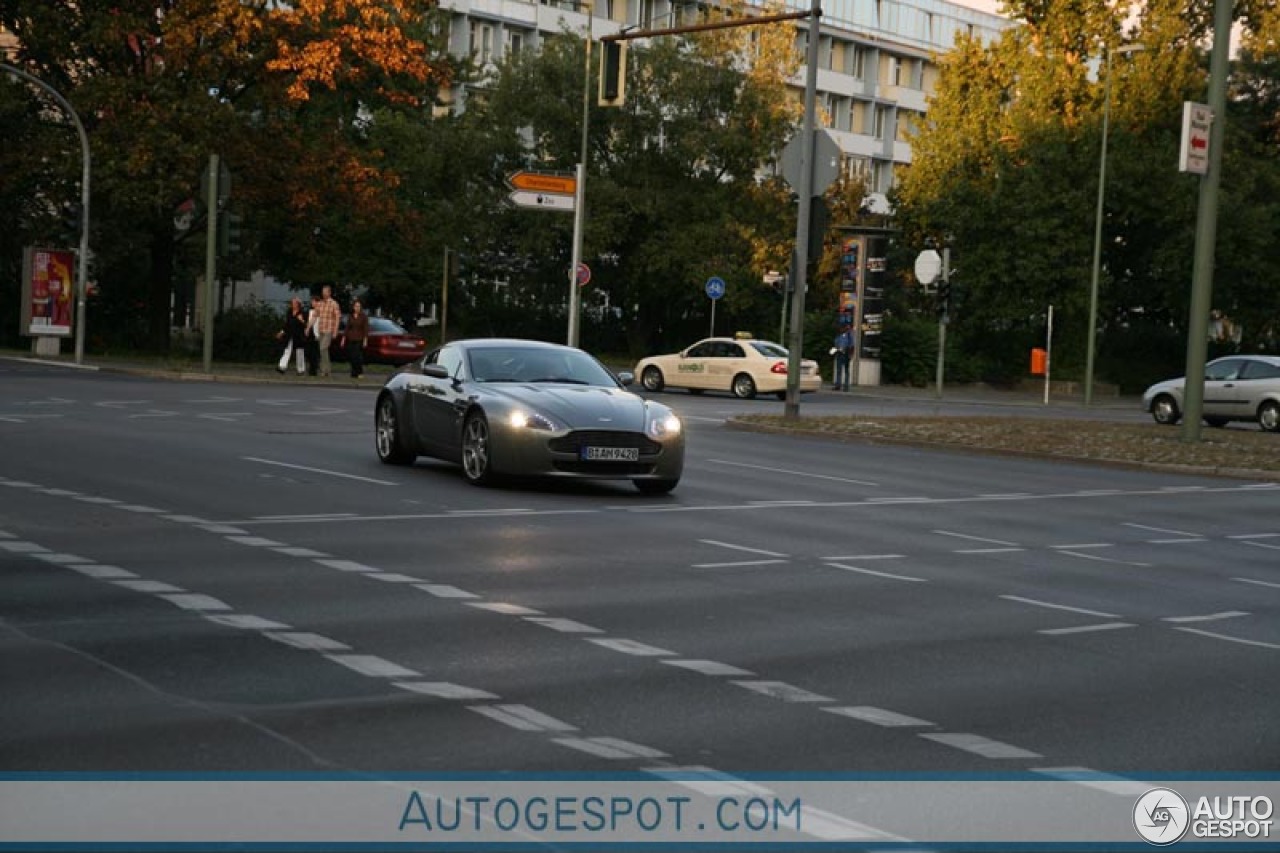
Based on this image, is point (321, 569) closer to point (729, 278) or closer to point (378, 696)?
point (378, 696)

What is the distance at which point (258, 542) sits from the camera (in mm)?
13234

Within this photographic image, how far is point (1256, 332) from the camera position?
2685 inches

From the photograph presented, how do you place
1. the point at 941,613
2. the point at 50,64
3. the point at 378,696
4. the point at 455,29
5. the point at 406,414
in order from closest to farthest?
1. the point at 378,696
2. the point at 941,613
3. the point at 406,414
4. the point at 50,64
5. the point at 455,29

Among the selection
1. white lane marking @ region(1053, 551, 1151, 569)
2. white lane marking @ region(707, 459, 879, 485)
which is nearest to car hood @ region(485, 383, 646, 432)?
white lane marking @ region(707, 459, 879, 485)

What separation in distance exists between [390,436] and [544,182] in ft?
71.6

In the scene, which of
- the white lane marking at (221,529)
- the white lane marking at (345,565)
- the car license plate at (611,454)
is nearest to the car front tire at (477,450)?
the car license plate at (611,454)

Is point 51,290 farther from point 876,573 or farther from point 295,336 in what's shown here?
point 876,573

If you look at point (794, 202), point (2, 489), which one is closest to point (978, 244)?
point (794, 202)

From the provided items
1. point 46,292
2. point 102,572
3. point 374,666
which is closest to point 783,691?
point 374,666

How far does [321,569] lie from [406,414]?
330 inches

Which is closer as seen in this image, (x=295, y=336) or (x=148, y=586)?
(x=148, y=586)

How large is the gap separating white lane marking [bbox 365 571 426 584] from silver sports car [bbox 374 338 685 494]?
6177 millimetres

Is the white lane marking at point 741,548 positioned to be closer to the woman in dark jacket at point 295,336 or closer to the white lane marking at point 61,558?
the white lane marking at point 61,558

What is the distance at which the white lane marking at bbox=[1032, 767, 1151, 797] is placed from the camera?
6559 millimetres
